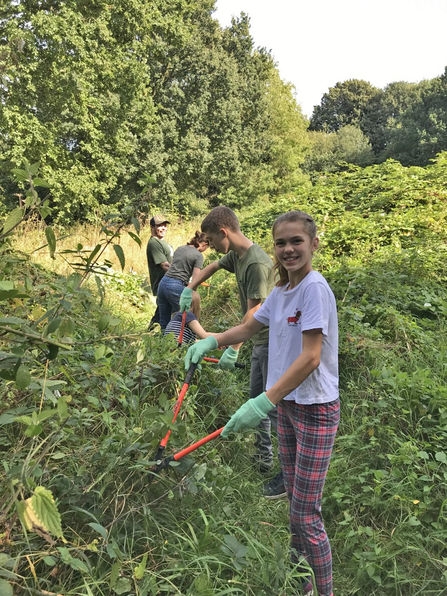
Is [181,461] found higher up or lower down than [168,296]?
lower down

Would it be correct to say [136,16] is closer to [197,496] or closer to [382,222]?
[382,222]

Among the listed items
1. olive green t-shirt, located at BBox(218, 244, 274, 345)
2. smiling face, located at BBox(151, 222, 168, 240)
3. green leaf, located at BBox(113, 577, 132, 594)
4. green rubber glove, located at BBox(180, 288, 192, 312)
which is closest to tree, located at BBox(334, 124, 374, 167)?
smiling face, located at BBox(151, 222, 168, 240)

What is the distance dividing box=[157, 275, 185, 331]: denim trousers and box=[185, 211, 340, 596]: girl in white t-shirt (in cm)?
290

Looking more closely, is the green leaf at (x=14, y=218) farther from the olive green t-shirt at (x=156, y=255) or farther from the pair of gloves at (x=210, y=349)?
the olive green t-shirt at (x=156, y=255)

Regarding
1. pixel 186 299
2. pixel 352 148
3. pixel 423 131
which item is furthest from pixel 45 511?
pixel 352 148

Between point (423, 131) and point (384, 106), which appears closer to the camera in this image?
point (423, 131)

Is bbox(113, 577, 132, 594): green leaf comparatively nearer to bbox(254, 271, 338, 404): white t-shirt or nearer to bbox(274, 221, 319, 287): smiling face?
bbox(254, 271, 338, 404): white t-shirt

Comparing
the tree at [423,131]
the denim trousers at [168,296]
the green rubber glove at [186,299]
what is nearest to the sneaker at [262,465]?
the green rubber glove at [186,299]

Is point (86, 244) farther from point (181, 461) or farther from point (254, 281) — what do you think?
point (181, 461)

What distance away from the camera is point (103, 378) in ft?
8.76

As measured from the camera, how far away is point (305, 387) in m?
1.92

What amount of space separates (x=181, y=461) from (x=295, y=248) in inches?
46.1

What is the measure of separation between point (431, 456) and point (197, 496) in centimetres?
170

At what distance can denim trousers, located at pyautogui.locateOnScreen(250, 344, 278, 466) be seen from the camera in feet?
10.2
